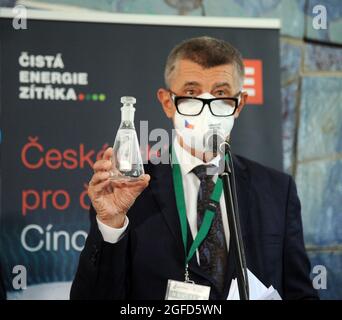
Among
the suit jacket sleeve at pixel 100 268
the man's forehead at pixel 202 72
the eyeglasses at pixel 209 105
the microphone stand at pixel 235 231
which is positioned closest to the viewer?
the microphone stand at pixel 235 231

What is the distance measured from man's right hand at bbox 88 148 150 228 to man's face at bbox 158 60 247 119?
0.60 m

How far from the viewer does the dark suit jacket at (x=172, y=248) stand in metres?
1.85

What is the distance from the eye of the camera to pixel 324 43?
327 centimetres

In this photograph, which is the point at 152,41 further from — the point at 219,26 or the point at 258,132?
the point at 258,132

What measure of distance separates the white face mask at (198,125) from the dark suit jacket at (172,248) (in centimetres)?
16

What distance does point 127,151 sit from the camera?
1.73 m

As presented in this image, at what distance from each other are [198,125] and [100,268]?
0.64 m

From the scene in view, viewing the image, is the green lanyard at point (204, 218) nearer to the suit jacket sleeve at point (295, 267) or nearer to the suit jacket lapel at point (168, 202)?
the suit jacket lapel at point (168, 202)

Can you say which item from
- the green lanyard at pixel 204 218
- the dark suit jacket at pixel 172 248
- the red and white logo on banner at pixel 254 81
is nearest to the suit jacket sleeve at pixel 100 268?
the dark suit jacket at pixel 172 248

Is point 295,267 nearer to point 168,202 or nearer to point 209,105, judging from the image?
point 168,202

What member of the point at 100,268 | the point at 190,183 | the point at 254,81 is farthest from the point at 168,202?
the point at 254,81

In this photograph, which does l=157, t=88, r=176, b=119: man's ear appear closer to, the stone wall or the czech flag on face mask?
the czech flag on face mask

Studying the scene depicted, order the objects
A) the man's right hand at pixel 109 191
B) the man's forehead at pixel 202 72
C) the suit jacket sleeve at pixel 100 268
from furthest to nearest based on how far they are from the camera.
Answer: the man's forehead at pixel 202 72 → the suit jacket sleeve at pixel 100 268 → the man's right hand at pixel 109 191

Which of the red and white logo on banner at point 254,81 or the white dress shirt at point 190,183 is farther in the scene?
the red and white logo on banner at point 254,81
